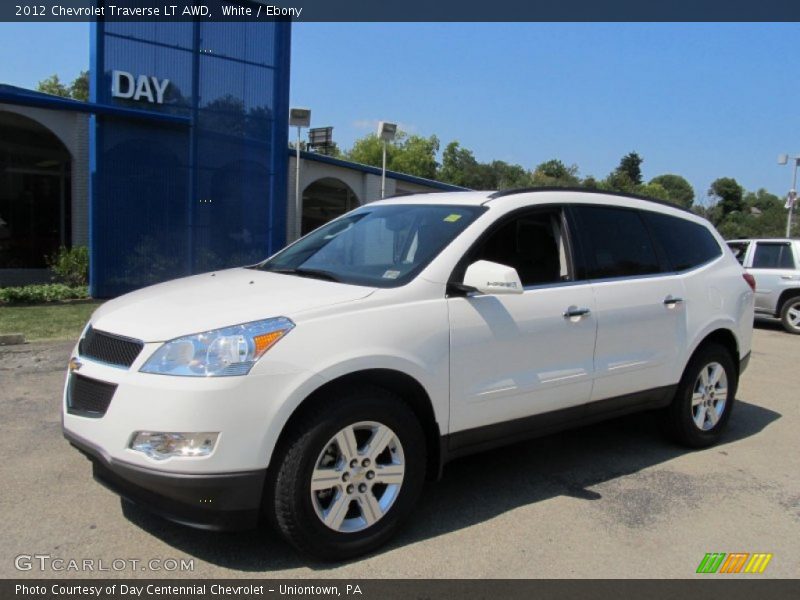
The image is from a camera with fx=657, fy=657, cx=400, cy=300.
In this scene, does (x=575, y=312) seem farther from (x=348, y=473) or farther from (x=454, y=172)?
(x=454, y=172)

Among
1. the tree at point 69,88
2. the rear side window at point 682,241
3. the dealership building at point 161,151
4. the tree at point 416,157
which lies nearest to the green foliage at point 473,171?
the tree at point 416,157

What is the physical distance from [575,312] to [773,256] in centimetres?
1090

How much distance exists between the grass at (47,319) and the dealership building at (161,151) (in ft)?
4.37

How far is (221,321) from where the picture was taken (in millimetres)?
2996

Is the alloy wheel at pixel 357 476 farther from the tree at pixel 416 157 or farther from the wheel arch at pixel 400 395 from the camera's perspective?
the tree at pixel 416 157

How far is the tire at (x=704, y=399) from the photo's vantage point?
4.91 meters

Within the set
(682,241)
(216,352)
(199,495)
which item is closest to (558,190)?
(682,241)

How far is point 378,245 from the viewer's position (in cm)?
413

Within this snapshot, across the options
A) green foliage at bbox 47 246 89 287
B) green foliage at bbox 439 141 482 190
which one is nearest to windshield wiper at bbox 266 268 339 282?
green foliage at bbox 47 246 89 287

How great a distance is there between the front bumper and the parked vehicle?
463 inches

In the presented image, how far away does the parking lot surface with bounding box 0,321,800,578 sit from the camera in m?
3.17
